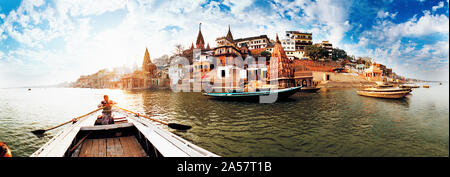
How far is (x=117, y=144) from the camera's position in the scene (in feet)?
16.5

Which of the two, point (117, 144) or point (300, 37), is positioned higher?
point (300, 37)

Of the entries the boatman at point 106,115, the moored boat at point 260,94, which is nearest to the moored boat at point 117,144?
the boatman at point 106,115

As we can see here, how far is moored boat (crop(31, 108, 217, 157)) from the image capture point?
356 cm

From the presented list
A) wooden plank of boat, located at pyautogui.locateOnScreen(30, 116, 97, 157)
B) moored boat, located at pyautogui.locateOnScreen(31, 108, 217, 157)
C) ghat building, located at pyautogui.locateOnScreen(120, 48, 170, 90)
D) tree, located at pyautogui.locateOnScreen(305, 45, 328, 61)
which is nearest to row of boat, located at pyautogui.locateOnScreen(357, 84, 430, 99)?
moored boat, located at pyautogui.locateOnScreen(31, 108, 217, 157)

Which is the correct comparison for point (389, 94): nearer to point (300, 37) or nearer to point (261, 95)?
point (261, 95)

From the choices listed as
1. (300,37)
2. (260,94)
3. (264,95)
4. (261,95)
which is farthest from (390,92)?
(300,37)

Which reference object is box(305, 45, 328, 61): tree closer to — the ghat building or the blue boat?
the blue boat

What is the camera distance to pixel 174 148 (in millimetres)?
3727

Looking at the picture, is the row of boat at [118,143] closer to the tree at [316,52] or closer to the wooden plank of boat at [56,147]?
the wooden plank of boat at [56,147]

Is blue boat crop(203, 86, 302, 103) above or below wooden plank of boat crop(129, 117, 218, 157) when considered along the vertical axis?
above

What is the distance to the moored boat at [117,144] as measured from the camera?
3.56m

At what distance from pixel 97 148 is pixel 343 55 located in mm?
94641

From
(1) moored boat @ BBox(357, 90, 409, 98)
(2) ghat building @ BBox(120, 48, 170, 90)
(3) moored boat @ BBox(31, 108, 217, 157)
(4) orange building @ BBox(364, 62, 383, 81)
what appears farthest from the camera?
(2) ghat building @ BBox(120, 48, 170, 90)
